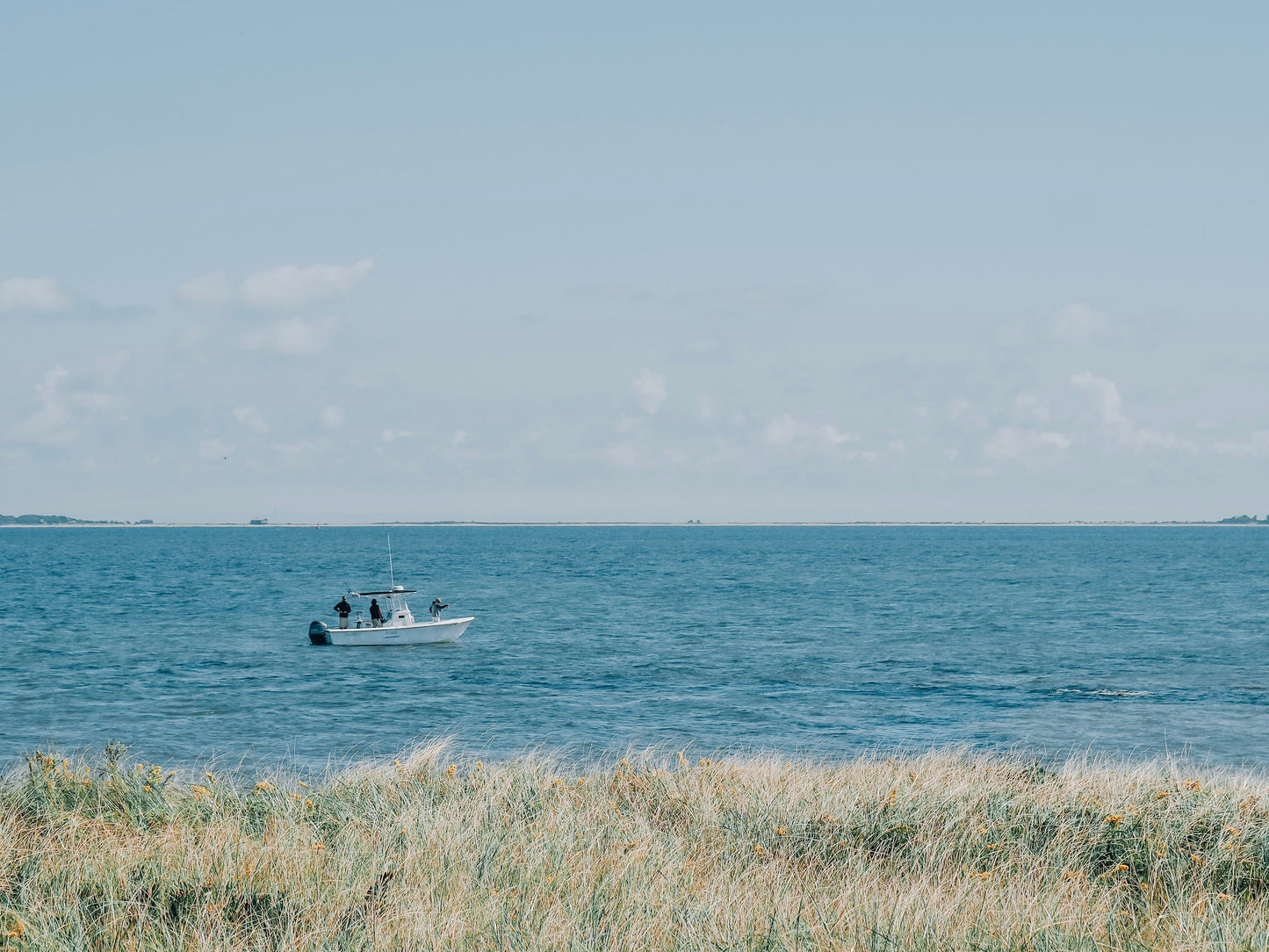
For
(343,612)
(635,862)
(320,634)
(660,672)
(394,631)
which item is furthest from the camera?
(343,612)

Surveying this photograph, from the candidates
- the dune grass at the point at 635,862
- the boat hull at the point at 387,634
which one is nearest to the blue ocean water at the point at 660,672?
the boat hull at the point at 387,634

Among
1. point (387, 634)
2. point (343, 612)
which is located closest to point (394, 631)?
point (387, 634)

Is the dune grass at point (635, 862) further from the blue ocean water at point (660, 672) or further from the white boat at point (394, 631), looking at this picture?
the white boat at point (394, 631)

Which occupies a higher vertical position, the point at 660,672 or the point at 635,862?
the point at 635,862

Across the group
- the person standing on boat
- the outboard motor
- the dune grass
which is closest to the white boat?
the outboard motor

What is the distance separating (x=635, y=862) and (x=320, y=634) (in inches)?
1454

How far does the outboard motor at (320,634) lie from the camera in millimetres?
42719

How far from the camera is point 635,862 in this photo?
27.4 feet

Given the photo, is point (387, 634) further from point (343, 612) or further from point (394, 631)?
point (343, 612)

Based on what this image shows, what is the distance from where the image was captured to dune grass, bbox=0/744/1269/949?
22.1 feet

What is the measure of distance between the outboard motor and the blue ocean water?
1.27m

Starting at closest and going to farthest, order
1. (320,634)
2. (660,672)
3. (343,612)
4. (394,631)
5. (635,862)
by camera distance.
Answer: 1. (635,862)
2. (660,672)
3. (394,631)
4. (320,634)
5. (343,612)

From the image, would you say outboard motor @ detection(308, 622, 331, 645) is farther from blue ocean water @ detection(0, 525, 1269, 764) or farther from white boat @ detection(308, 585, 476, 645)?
blue ocean water @ detection(0, 525, 1269, 764)

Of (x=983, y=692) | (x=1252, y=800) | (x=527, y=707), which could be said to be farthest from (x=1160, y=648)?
(x=1252, y=800)
